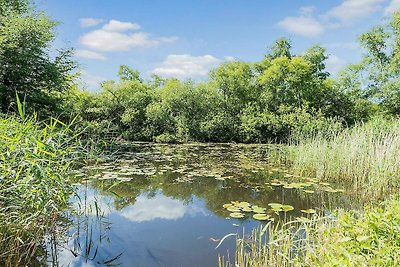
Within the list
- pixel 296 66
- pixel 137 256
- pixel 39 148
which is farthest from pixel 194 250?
pixel 296 66

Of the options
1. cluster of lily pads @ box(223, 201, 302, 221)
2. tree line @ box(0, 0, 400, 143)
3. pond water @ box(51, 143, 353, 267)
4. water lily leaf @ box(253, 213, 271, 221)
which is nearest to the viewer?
pond water @ box(51, 143, 353, 267)

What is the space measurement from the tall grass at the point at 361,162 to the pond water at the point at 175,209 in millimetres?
459

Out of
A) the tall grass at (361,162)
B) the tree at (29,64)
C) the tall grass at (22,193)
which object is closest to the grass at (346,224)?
the tall grass at (361,162)

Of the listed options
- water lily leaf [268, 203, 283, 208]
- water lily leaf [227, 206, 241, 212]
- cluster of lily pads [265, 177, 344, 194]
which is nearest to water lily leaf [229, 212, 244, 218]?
water lily leaf [227, 206, 241, 212]

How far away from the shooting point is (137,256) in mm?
3520

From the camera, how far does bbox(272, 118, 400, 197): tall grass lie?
5.48 metres

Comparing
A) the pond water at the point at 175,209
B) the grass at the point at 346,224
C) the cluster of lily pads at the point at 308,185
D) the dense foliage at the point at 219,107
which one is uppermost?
the dense foliage at the point at 219,107

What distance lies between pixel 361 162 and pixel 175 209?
393 centimetres

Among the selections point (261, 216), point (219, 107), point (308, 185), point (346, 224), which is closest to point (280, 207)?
point (261, 216)

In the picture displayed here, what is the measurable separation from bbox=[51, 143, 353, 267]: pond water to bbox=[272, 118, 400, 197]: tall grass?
46 centimetres

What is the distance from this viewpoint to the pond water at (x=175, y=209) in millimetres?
3573

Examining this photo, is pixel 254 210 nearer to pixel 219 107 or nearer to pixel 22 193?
pixel 22 193

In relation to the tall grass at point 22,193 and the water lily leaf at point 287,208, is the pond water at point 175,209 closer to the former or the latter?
the water lily leaf at point 287,208

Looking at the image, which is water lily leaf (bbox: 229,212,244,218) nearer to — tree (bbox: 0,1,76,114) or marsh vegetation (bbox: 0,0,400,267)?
marsh vegetation (bbox: 0,0,400,267)
